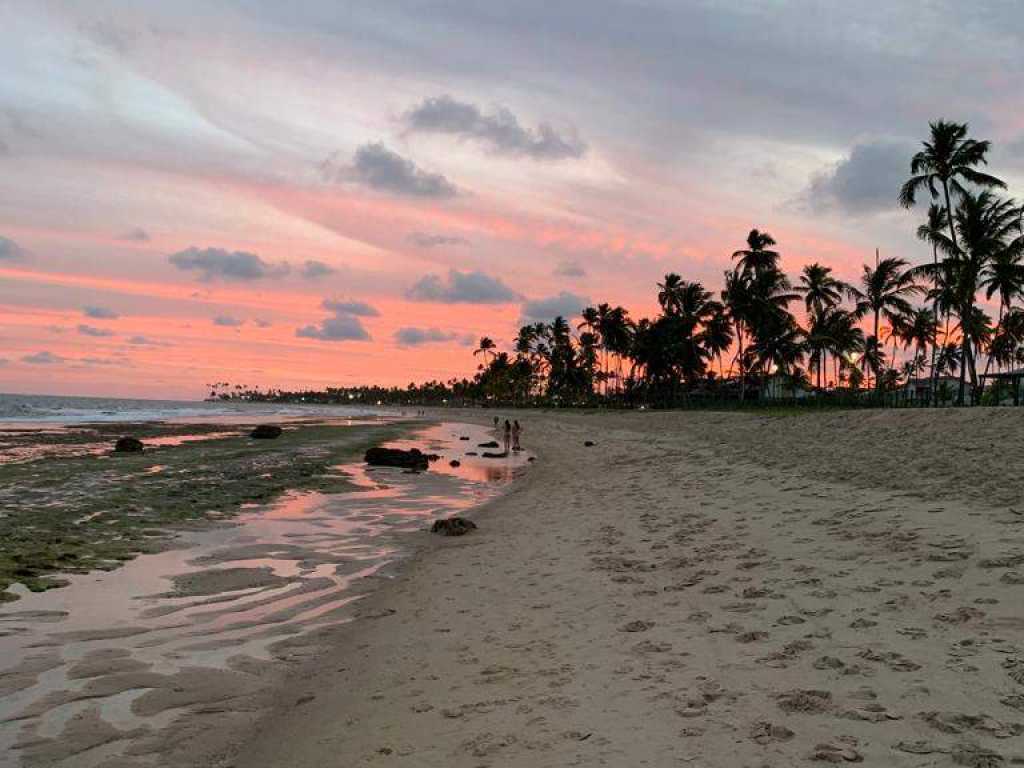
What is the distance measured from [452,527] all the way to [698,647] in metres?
7.75

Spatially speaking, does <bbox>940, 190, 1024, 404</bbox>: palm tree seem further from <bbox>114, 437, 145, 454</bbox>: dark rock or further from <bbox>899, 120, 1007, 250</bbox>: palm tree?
<bbox>114, 437, 145, 454</bbox>: dark rock

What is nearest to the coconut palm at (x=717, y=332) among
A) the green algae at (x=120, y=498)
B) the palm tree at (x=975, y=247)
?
the palm tree at (x=975, y=247)

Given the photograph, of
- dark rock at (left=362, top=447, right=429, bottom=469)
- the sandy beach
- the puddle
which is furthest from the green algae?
the sandy beach

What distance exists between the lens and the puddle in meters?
5.53

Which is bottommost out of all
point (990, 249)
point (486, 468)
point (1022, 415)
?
point (486, 468)

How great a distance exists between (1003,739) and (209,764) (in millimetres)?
5084

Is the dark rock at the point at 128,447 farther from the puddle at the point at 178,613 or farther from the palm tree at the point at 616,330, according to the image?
the palm tree at the point at 616,330

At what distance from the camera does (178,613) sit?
26.2 ft

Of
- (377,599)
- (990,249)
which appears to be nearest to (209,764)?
(377,599)

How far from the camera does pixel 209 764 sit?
4.58 metres

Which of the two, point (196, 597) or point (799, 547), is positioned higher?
point (799, 547)

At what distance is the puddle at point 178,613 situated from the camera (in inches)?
218

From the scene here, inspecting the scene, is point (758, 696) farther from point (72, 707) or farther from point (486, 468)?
point (486, 468)

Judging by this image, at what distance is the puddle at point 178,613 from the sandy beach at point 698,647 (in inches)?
30.2
